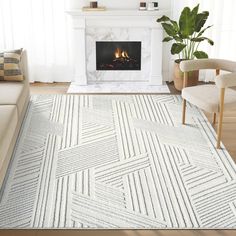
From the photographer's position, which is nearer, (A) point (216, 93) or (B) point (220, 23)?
(A) point (216, 93)

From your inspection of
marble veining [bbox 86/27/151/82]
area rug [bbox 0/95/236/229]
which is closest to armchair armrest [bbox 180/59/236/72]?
area rug [bbox 0/95/236/229]

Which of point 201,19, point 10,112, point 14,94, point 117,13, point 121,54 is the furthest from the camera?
point 121,54

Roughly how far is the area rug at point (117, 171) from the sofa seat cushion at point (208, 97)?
341 mm

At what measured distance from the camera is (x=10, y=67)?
14.4 ft

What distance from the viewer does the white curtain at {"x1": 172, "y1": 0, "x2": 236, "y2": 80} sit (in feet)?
18.0

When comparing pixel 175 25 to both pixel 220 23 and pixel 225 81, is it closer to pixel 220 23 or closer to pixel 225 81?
pixel 220 23

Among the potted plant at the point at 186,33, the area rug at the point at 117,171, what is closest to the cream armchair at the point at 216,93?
the area rug at the point at 117,171

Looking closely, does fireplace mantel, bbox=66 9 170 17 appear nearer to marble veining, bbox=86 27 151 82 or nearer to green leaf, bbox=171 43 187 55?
marble veining, bbox=86 27 151 82

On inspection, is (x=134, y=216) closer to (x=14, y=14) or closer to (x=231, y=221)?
(x=231, y=221)

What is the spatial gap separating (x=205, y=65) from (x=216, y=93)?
0.42m

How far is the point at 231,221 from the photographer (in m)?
2.86

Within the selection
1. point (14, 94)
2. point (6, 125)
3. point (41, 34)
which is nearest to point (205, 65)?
point (14, 94)

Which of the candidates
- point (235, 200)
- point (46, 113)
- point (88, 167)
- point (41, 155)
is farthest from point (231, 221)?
point (46, 113)

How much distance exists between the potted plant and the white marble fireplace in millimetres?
214
